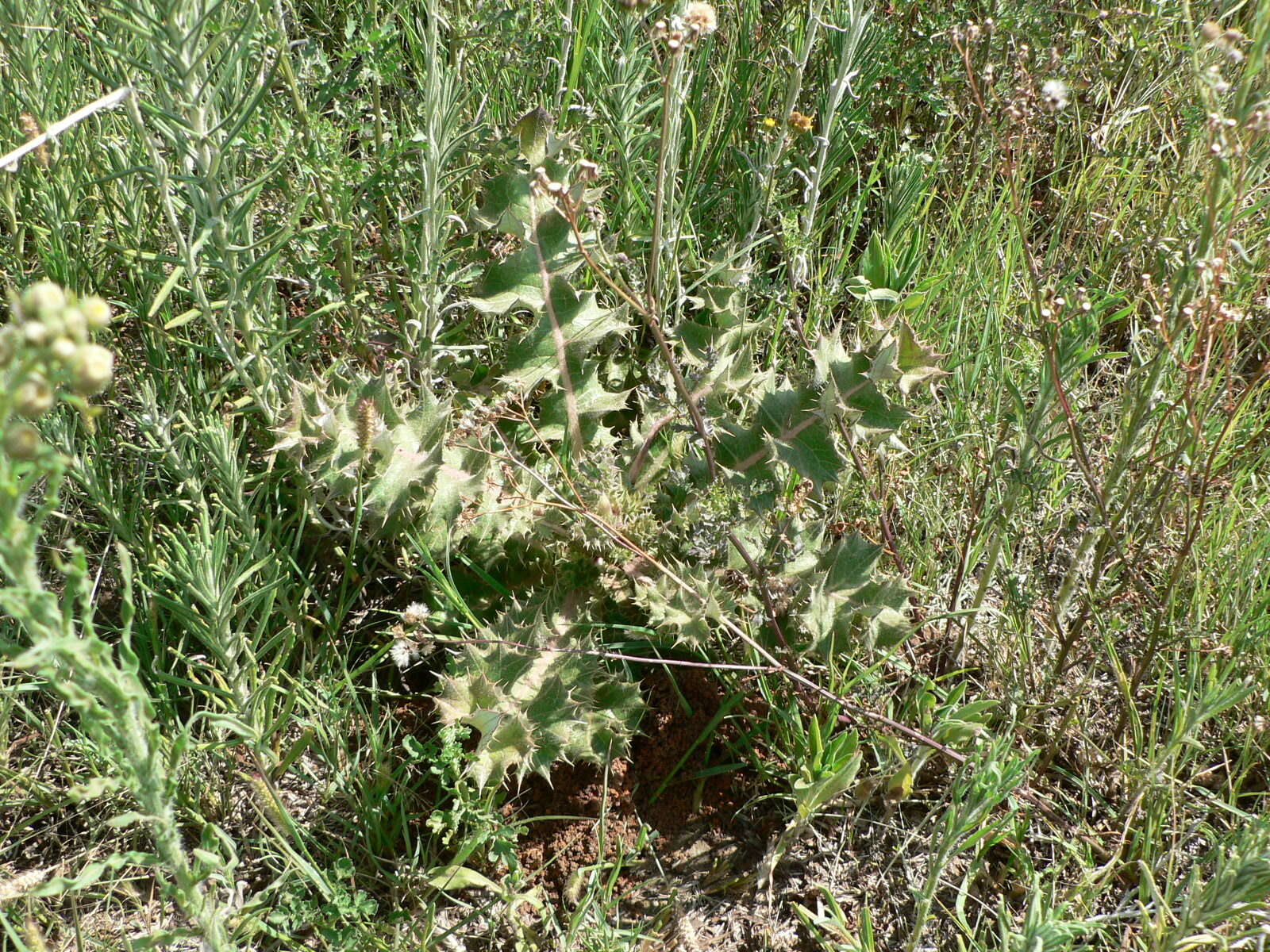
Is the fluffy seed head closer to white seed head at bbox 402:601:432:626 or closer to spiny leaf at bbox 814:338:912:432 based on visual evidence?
spiny leaf at bbox 814:338:912:432

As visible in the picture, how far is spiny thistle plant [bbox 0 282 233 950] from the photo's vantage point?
97cm

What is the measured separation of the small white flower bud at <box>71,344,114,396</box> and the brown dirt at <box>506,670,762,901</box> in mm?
1481

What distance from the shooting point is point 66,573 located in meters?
1.15

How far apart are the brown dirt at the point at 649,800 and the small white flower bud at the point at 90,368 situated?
1.48m

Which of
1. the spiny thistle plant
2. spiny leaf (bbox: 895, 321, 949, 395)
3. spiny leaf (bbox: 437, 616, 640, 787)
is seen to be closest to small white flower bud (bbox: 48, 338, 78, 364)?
the spiny thistle plant

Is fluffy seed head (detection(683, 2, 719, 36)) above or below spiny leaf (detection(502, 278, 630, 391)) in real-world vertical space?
above

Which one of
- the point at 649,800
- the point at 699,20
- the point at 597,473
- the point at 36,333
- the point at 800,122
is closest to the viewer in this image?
the point at 36,333

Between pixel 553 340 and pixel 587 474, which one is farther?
pixel 553 340

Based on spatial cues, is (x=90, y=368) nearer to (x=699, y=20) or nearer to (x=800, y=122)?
(x=699, y=20)

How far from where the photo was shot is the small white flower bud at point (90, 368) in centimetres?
96

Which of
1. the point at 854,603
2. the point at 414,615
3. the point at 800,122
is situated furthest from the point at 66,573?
the point at 800,122

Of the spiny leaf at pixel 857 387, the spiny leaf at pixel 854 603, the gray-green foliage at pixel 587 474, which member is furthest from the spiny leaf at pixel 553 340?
the spiny leaf at pixel 854 603

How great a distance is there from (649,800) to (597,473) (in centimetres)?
78

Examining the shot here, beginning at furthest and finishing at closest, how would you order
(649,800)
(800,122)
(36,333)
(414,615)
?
(800,122) < (649,800) < (414,615) < (36,333)
